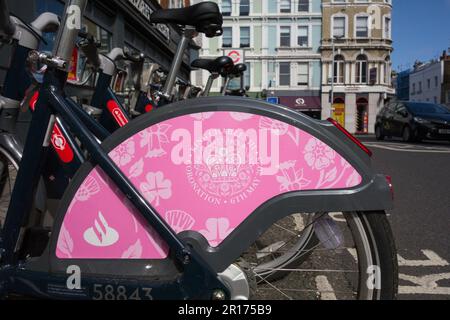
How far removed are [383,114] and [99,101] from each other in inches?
586

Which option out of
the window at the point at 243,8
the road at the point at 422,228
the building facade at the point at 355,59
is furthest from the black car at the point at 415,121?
the window at the point at 243,8

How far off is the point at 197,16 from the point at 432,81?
67.3 metres

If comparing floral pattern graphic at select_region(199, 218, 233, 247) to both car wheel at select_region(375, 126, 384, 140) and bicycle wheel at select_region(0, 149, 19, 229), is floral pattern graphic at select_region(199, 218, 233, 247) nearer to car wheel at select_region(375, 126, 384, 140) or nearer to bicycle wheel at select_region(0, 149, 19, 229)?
bicycle wheel at select_region(0, 149, 19, 229)

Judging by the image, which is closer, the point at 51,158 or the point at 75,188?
the point at 75,188

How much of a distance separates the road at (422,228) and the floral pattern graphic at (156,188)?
1562mm

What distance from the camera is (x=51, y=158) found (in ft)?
5.80

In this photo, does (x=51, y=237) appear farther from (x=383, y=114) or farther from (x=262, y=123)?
(x=383, y=114)

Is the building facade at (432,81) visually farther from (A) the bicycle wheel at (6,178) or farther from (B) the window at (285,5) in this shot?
(A) the bicycle wheel at (6,178)

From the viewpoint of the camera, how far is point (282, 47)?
37.4m

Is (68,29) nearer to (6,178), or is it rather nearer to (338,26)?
(6,178)

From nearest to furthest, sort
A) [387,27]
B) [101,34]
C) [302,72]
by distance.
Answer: [101,34], [302,72], [387,27]

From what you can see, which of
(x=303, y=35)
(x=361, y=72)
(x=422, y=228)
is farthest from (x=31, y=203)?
(x=361, y=72)

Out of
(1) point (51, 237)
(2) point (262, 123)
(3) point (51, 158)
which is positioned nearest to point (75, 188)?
(1) point (51, 237)
